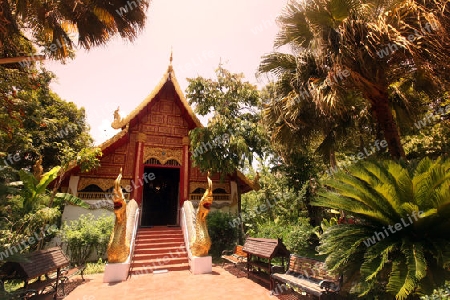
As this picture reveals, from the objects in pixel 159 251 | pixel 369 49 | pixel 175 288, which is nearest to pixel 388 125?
pixel 369 49

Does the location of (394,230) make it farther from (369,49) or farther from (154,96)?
(154,96)

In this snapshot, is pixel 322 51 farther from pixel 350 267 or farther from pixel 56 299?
pixel 56 299

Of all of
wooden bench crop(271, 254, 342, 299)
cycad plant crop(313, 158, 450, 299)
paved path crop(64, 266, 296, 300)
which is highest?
cycad plant crop(313, 158, 450, 299)

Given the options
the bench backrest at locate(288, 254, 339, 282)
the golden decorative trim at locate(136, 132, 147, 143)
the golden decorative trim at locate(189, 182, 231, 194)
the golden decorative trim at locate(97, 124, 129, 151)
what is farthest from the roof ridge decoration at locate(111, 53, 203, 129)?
the bench backrest at locate(288, 254, 339, 282)

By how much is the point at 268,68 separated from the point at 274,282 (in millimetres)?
4966

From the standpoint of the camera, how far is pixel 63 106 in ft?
47.6

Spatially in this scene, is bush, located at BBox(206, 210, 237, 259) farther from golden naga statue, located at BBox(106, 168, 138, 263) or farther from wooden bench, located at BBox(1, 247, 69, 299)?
wooden bench, located at BBox(1, 247, 69, 299)

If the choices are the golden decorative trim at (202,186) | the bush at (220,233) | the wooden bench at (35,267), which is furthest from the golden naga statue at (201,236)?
the golden decorative trim at (202,186)

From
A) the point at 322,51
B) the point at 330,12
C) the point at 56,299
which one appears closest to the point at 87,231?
the point at 56,299

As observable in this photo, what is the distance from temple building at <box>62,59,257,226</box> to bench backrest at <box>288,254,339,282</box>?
239 inches

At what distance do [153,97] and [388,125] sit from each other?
8991 mm

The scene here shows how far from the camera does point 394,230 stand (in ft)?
11.1

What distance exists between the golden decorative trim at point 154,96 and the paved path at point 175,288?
18.6 ft

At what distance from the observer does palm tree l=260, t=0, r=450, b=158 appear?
3729 mm
